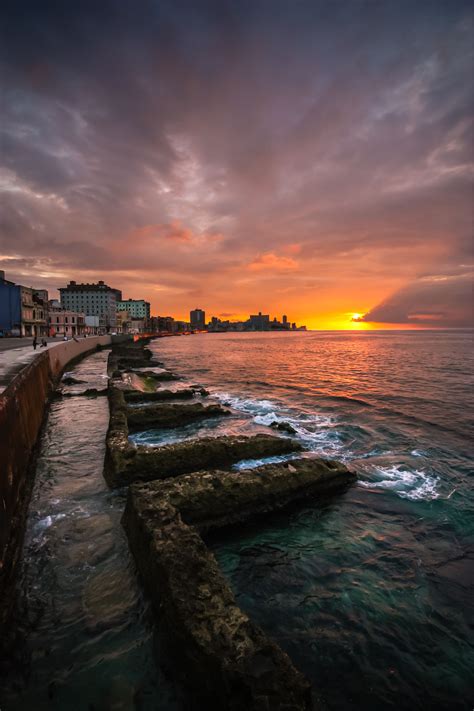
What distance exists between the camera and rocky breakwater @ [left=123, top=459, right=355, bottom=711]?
2.86 meters

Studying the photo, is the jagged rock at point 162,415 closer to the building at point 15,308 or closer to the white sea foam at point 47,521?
the white sea foam at point 47,521

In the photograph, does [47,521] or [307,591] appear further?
[47,521]

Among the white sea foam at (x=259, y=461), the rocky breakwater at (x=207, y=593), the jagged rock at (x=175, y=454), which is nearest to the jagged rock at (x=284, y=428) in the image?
the jagged rock at (x=175, y=454)

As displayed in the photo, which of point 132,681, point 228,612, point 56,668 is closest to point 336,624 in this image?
point 228,612

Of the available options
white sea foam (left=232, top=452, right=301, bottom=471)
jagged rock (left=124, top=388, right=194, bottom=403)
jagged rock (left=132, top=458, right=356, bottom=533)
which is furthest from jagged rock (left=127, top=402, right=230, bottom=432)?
jagged rock (left=132, top=458, right=356, bottom=533)

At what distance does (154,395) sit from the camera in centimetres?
2003

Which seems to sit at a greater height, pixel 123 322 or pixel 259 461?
pixel 123 322

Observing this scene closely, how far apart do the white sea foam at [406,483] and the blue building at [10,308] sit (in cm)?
6969

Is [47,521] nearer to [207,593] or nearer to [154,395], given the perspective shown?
[207,593]

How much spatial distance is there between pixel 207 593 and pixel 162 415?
1158cm

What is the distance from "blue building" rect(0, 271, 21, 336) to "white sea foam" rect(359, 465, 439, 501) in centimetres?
6969

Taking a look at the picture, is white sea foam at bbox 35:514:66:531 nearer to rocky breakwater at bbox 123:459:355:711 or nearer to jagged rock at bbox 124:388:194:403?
rocky breakwater at bbox 123:459:355:711

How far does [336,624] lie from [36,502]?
680 centimetres

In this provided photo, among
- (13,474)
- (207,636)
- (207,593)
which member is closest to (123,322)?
(13,474)
